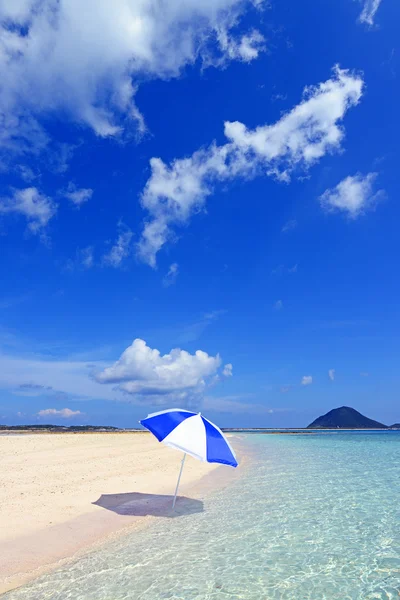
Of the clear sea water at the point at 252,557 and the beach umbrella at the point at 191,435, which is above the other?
the beach umbrella at the point at 191,435

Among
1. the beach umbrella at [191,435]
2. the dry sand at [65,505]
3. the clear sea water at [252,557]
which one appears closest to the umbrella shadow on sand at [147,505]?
the dry sand at [65,505]

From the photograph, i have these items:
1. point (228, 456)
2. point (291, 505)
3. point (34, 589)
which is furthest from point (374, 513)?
point (34, 589)

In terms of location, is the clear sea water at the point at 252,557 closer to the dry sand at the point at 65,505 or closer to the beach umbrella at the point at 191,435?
the dry sand at the point at 65,505

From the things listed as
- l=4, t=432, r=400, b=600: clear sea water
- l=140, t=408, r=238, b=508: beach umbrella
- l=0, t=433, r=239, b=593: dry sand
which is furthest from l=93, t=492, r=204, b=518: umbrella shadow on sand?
l=140, t=408, r=238, b=508: beach umbrella

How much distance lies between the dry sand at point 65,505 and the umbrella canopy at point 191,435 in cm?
259

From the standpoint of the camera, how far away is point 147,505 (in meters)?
13.2

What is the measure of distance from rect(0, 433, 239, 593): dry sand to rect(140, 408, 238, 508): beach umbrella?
2.59m

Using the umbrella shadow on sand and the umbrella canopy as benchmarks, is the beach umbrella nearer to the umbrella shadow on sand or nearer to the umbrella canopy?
the umbrella canopy

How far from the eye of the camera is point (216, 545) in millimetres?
9297

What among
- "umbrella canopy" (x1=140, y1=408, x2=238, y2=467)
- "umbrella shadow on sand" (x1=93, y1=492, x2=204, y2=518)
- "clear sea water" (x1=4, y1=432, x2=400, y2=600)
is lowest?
"clear sea water" (x1=4, y1=432, x2=400, y2=600)

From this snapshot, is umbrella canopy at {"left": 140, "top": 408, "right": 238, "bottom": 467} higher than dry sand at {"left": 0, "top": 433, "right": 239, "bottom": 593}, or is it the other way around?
umbrella canopy at {"left": 140, "top": 408, "right": 238, "bottom": 467}

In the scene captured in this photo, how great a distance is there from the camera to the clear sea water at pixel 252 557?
7.01 metres

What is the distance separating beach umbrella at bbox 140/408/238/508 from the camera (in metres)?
10.8

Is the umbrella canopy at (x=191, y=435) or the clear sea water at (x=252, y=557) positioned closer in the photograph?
the clear sea water at (x=252, y=557)
